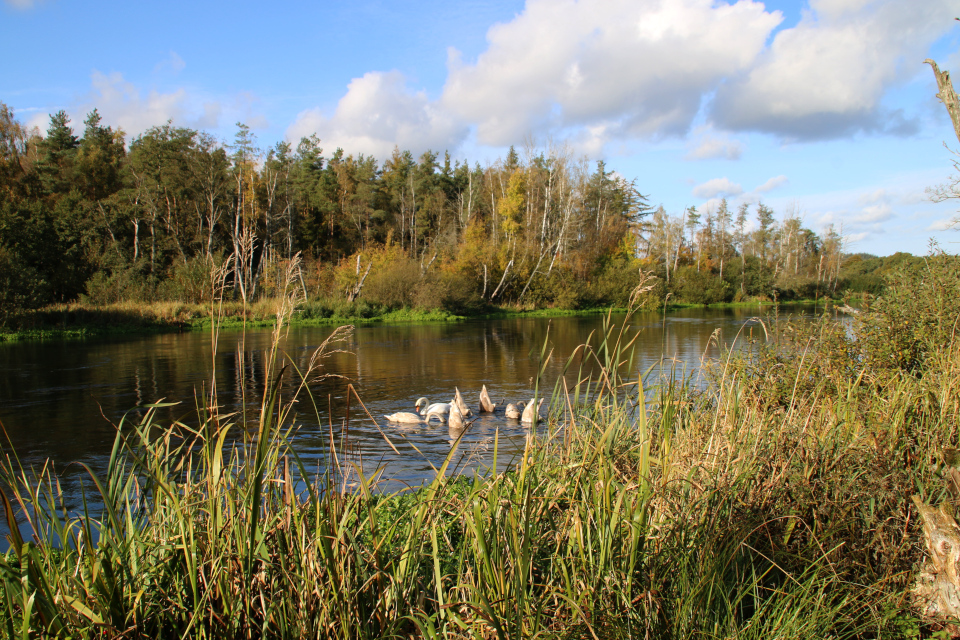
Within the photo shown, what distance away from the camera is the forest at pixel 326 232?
34.5 metres


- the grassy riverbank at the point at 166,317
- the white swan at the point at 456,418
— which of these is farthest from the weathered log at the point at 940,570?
the grassy riverbank at the point at 166,317

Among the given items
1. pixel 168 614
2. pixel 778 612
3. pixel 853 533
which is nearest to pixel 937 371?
pixel 853 533

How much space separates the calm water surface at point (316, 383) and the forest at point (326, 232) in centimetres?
596

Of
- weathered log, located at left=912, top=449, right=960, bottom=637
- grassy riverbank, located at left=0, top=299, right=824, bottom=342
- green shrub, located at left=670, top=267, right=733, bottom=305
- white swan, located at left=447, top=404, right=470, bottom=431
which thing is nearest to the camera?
weathered log, located at left=912, top=449, right=960, bottom=637

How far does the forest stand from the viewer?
34500 mm

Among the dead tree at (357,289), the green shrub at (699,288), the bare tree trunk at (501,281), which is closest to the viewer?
the dead tree at (357,289)

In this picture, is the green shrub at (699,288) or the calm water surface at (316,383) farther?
the green shrub at (699,288)

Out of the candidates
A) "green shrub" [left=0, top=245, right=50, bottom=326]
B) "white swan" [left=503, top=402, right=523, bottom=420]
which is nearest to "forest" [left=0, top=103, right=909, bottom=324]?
"green shrub" [left=0, top=245, right=50, bottom=326]

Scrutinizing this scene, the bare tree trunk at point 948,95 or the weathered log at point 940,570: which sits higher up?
the bare tree trunk at point 948,95

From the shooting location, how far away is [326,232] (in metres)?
53.2

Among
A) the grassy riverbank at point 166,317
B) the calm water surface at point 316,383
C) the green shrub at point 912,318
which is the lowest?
the calm water surface at point 316,383

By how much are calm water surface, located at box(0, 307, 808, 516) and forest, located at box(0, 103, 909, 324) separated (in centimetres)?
596

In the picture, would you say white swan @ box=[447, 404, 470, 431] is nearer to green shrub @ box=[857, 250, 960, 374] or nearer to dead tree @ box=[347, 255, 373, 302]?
green shrub @ box=[857, 250, 960, 374]

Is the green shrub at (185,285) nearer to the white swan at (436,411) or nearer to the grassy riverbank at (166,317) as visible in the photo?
the grassy riverbank at (166,317)
